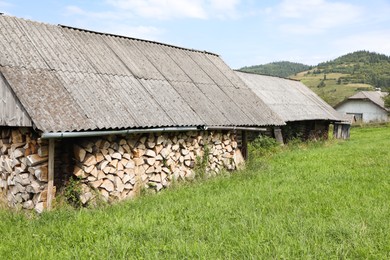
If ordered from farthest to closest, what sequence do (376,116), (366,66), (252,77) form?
1. (366,66)
2. (376,116)
3. (252,77)

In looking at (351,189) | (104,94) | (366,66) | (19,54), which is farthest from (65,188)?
(366,66)

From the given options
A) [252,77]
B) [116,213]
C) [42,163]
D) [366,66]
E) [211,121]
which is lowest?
[116,213]

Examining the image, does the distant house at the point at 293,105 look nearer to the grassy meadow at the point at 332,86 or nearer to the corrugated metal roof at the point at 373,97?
the corrugated metal roof at the point at 373,97

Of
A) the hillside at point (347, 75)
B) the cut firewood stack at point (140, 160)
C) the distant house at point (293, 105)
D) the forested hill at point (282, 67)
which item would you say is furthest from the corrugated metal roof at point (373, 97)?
the forested hill at point (282, 67)

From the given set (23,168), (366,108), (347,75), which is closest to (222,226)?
(23,168)

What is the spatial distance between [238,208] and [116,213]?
2.09m

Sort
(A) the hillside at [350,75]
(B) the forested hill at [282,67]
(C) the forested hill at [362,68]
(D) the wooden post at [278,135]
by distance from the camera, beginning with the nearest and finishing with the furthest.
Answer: (D) the wooden post at [278,135] → (A) the hillside at [350,75] → (C) the forested hill at [362,68] → (B) the forested hill at [282,67]

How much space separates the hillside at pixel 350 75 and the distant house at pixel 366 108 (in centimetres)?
2125

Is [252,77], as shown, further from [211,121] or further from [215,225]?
[215,225]

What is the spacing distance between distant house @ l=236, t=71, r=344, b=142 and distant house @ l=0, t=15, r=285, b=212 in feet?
28.6

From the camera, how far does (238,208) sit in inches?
268

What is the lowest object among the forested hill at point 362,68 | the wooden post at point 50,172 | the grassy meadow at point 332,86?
the wooden post at point 50,172

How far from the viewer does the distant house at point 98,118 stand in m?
6.72

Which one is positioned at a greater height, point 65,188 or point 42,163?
point 42,163
